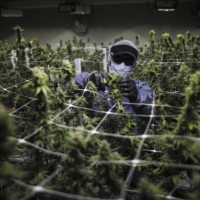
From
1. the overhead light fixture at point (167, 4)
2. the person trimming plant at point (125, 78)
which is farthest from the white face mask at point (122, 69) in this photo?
the overhead light fixture at point (167, 4)

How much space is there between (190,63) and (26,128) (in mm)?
1161

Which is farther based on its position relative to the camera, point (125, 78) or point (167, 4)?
point (167, 4)

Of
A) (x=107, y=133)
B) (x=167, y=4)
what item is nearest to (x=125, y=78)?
(x=107, y=133)

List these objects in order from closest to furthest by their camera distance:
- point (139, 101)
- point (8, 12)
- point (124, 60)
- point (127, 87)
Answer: point (127, 87) < point (139, 101) < point (124, 60) < point (8, 12)

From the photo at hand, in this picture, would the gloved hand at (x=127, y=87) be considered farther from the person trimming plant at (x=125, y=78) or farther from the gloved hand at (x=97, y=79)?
the gloved hand at (x=97, y=79)

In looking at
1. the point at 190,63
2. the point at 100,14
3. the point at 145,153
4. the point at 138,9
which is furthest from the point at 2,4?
the point at 145,153

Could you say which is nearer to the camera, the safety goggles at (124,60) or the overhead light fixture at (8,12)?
the safety goggles at (124,60)

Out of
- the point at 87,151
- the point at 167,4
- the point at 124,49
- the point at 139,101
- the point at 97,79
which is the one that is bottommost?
the point at 87,151

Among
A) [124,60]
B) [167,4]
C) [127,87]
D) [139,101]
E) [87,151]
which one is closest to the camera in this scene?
[87,151]

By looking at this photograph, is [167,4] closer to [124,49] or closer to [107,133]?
[124,49]

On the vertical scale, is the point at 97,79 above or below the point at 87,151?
above

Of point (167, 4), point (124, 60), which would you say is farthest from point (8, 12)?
point (124, 60)

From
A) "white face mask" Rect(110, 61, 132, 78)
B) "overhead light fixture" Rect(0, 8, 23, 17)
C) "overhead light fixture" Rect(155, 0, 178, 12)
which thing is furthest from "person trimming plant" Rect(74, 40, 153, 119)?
"overhead light fixture" Rect(0, 8, 23, 17)

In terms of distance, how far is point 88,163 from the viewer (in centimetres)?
90
